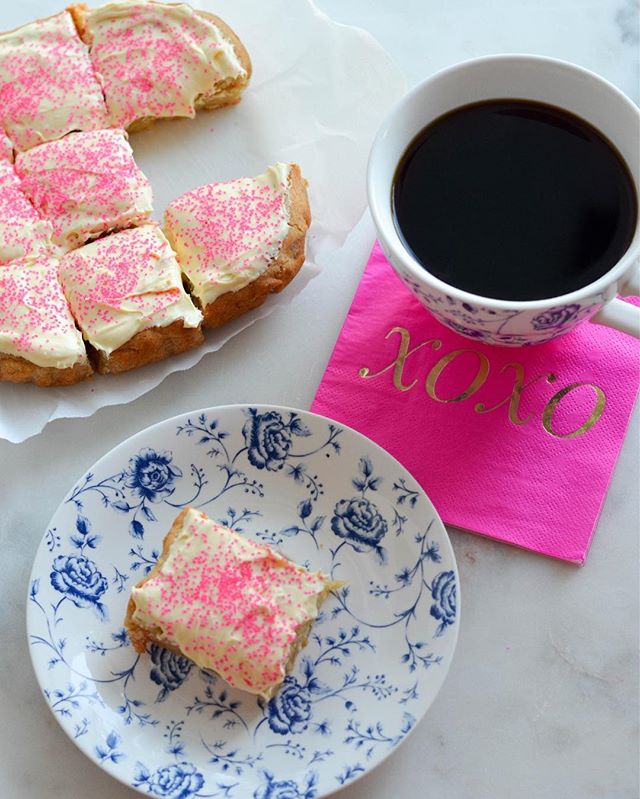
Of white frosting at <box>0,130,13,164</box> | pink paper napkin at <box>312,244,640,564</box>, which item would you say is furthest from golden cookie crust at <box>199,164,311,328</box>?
white frosting at <box>0,130,13,164</box>

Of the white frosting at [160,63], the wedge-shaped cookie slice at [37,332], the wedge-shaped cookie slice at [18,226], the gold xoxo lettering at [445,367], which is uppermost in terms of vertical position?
the white frosting at [160,63]

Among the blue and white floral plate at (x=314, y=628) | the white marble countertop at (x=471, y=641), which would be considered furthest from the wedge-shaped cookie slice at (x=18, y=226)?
the blue and white floral plate at (x=314, y=628)

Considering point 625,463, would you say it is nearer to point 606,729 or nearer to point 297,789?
point 606,729

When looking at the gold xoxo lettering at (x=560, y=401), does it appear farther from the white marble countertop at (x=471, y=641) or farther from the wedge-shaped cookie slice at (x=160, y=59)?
the wedge-shaped cookie slice at (x=160, y=59)

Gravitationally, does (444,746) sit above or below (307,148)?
below

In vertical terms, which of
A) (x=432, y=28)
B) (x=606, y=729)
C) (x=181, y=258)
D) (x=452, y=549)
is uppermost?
(x=432, y=28)

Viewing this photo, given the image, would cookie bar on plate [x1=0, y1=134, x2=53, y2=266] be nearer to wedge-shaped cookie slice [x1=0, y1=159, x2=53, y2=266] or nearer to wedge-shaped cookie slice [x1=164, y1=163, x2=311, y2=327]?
wedge-shaped cookie slice [x1=0, y1=159, x2=53, y2=266]

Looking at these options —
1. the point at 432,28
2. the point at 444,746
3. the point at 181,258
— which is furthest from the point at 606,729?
the point at 432,28
